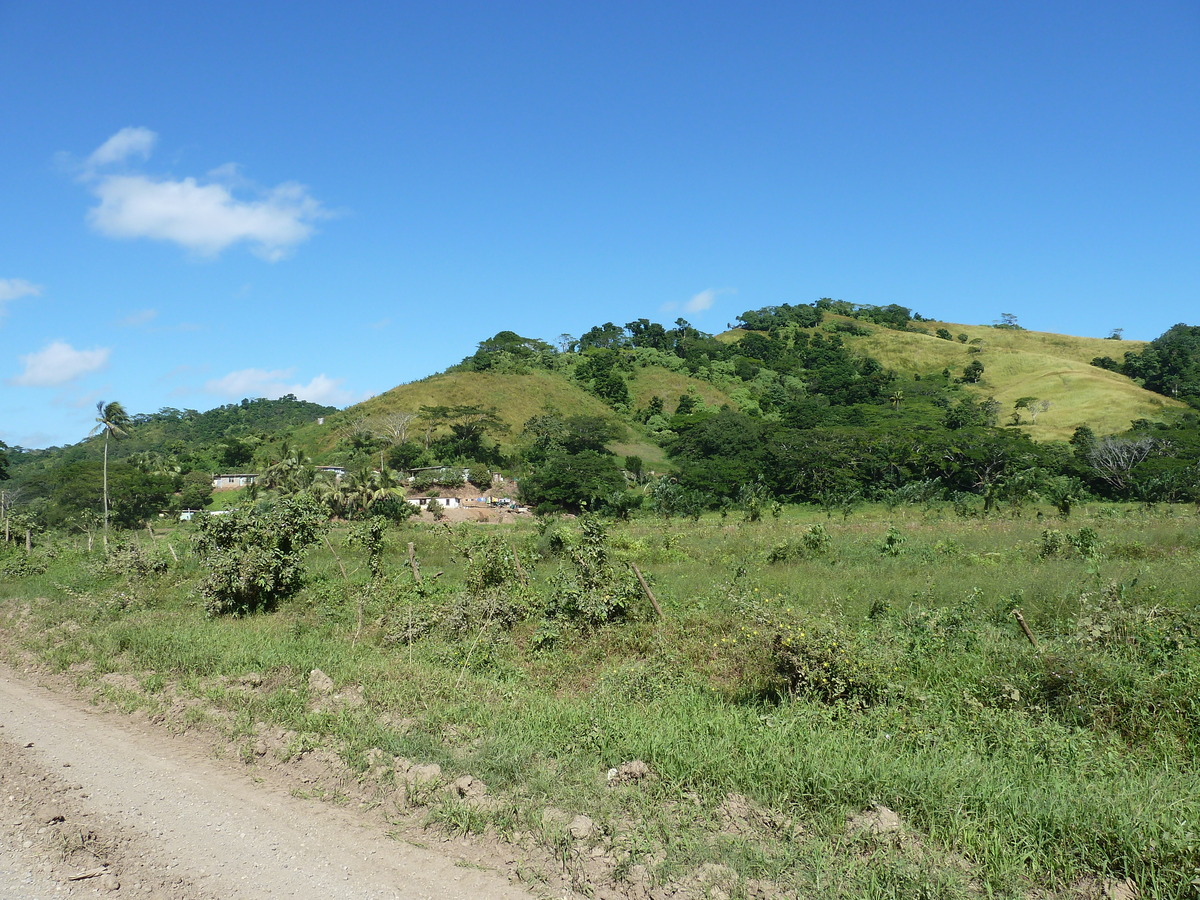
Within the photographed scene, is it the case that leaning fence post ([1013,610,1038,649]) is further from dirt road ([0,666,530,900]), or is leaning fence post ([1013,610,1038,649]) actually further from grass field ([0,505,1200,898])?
dirt road ([0,666,530,900])

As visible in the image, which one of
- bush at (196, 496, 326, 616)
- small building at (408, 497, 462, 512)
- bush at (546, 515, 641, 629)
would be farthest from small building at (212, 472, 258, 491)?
bush at (546, 515, 641, 629)

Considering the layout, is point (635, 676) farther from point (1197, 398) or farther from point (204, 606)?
point (1197, 398)

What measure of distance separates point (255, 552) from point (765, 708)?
10.6 meters

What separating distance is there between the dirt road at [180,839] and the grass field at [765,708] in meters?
0.59

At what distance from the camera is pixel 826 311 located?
140750 mm

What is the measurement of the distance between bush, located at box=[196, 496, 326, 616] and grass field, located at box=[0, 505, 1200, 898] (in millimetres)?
625

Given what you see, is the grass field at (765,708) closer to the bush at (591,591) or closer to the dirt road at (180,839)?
the bush at (591,591)

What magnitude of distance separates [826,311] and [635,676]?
142 m

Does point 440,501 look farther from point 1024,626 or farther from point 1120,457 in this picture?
point 1024,626

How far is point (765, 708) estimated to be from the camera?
716 cm

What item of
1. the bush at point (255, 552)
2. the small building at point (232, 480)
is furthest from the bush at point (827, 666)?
the small building at point (232, 480)

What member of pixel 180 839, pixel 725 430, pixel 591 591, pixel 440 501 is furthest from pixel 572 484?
pixel 180 839

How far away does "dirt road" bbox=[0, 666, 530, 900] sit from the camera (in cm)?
460

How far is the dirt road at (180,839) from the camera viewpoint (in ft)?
15.1
